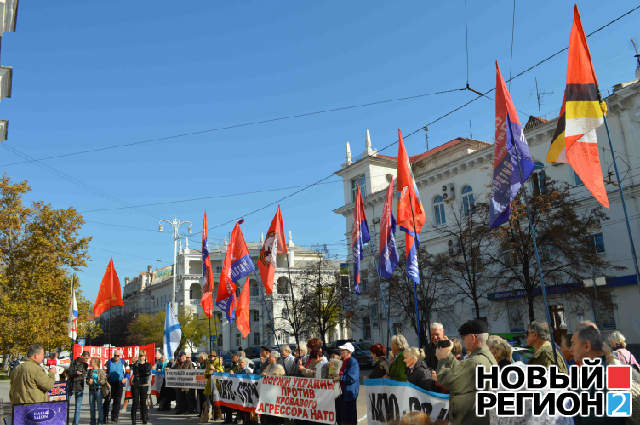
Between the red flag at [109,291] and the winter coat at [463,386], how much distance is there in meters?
19.2

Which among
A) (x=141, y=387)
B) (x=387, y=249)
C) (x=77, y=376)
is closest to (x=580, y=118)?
(x=387, y=249)

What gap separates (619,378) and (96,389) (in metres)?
12.1

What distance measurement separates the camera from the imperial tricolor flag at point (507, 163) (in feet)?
29.2

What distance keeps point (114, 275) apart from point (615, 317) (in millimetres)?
25130

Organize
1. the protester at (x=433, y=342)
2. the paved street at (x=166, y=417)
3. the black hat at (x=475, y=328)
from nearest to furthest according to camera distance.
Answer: the black hat at (x=475, y=328) < the protester at (x=433, y=342) < the paved street at (x=166, y=417)

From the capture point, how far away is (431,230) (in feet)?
129

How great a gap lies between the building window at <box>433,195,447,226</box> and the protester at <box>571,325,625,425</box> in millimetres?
34840

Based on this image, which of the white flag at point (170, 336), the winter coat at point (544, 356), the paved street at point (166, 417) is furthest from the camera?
the white flag at point (170, 336)

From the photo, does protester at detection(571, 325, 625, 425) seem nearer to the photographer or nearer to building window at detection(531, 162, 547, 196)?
the photographer

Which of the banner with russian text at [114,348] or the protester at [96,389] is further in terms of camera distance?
the banner with russian text at [114,348]

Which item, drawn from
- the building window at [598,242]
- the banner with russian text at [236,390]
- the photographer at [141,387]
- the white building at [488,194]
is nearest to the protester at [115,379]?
the photographer at [141,387]

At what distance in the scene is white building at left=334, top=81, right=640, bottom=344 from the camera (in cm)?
2717

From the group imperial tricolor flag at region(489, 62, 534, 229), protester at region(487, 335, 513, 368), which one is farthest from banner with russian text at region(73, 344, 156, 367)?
protester at region(487, 335, 513, 368)

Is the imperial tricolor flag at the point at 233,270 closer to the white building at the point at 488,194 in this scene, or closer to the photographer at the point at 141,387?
the photographer at the point at 141,387
